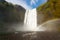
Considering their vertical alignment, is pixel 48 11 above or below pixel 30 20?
above

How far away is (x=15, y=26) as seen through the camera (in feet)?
9.72

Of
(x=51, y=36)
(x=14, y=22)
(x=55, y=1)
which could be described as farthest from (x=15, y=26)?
(x=55, y=1)

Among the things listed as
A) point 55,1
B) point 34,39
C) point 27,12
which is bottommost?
point 34,39

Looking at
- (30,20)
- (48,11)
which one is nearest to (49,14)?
(48,11)

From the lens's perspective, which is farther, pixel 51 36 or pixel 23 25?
pixel 23 25

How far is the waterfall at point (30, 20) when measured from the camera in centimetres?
292

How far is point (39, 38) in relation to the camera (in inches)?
Answer: 109

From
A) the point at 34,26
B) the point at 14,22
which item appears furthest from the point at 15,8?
the point at 34,26

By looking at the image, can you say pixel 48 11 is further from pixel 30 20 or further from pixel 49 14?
pixel 30 20

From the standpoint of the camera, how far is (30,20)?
3.02m

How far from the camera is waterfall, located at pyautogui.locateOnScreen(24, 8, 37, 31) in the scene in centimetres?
292

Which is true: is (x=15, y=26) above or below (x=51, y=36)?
above

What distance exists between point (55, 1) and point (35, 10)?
0.45 m

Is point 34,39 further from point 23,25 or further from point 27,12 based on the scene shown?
point 27,12
